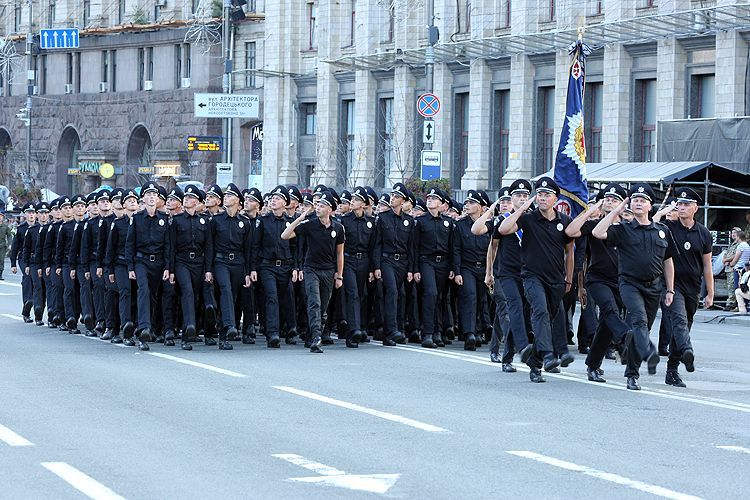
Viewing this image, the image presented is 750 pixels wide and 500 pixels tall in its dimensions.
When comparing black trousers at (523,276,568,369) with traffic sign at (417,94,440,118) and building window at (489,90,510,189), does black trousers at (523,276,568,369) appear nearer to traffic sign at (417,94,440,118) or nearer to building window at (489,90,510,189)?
traffic sign at (417,94,440,118)

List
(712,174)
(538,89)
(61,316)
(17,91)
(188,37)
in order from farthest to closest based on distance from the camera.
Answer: (17,91) < (188,37) < (538,89) < (712,174) < (61,316)

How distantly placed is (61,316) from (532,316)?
10.1 metres

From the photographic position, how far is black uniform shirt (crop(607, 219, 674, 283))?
50.9 ft

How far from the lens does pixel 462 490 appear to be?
9820 millimetres

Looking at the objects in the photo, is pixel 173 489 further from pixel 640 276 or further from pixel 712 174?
pixel 712 174

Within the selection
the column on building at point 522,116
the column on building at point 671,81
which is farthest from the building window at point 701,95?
the column on building at point 522,116

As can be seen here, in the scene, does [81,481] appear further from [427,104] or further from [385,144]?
[385,144]

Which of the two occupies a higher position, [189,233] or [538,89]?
[538,89]

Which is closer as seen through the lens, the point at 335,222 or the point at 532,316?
the point at 532,316

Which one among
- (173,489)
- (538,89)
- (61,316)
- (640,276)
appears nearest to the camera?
(173,489)

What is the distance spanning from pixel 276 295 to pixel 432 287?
77.6 inches

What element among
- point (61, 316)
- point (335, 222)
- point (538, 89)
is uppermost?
point (538, 89)

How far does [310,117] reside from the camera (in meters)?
59.2

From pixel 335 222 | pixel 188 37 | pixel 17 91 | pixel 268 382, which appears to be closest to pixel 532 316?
pixel 268 382
